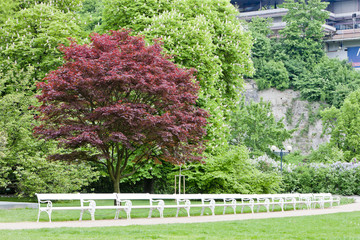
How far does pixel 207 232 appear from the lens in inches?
423

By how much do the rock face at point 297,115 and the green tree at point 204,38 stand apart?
2718 cm

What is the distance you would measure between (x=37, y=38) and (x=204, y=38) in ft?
29.1

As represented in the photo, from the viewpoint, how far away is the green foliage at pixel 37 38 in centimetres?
2691

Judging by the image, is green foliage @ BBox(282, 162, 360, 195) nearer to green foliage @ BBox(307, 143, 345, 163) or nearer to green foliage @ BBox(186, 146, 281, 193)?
green foliage @ BBox(307, 143, 345, 163)

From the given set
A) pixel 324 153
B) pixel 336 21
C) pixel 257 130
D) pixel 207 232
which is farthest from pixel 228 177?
pixel 336 21

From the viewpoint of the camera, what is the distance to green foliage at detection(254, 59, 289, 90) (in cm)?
6180

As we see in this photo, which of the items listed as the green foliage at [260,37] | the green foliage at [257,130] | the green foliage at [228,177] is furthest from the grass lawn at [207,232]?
the green foliage at [260,37]

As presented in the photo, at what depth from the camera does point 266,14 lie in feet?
251

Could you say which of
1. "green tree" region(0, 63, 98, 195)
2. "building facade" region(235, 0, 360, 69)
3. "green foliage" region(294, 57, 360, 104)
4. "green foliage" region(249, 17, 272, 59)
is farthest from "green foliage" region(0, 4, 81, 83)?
"building facade" region(235, 0, 360, 69)

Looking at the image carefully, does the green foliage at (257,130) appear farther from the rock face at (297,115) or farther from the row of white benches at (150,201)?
the row of white benches at (150,201)

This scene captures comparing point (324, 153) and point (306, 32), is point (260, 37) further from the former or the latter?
point (324, 153)

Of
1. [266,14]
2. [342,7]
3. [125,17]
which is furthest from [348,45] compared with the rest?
[125,17]

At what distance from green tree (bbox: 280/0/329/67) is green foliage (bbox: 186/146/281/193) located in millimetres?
41688

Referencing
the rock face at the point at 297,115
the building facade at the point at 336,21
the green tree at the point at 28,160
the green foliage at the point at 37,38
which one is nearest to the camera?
the green tree at the point at 28,160
